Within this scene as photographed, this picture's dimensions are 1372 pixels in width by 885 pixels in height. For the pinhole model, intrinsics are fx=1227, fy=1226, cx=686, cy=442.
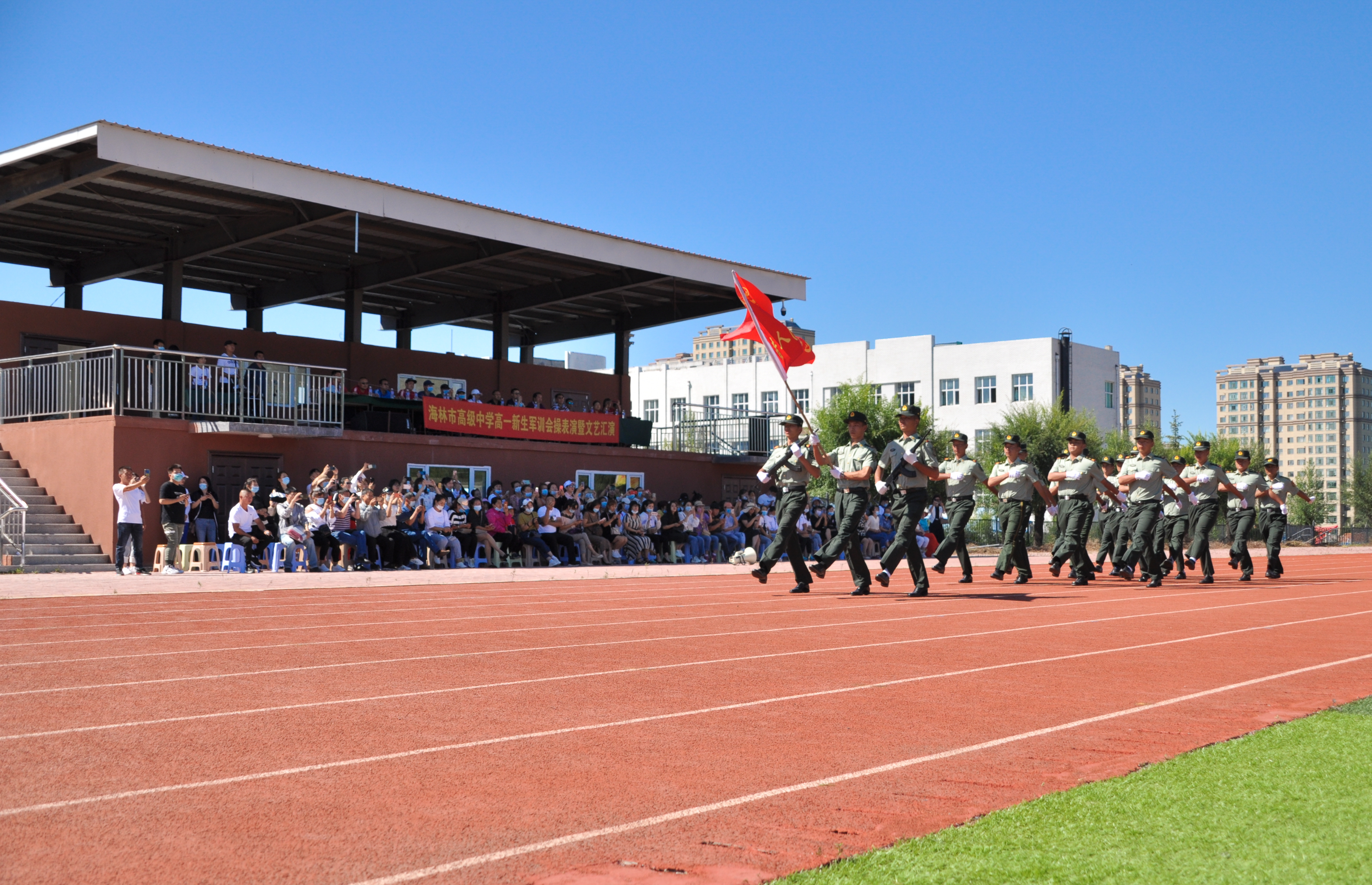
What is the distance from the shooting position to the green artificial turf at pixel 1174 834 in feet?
12.6

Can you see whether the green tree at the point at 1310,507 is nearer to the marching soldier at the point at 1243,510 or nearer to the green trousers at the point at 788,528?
the marching soldier at the point at 1243,510

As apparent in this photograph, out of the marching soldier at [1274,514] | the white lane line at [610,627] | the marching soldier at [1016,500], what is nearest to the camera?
the white lane line at [610,627]

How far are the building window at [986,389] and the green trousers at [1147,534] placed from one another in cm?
5971

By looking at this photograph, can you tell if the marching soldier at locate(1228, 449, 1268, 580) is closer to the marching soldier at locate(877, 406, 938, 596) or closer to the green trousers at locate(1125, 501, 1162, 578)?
the green trousers at locate(1125, 501, 1162, 578)

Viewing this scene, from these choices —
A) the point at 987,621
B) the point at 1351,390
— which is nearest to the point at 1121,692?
the point at 987,621

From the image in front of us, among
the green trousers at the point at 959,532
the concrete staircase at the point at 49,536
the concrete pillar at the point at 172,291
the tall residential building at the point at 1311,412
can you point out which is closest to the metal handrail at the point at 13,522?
the concrete staircase at the point at 49,536

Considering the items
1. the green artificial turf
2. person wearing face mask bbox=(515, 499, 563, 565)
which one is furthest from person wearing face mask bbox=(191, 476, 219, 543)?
the green artificial turf

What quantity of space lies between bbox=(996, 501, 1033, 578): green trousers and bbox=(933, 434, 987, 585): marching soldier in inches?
20.2

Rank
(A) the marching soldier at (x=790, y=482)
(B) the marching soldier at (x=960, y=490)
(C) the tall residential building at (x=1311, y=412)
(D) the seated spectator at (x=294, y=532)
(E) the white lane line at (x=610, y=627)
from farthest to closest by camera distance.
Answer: (C) the tall residential building at (x=1311, y=412) → (D) the seated spectator at (x=294, y=532) → (B) the marching soldier at (x=960, y=490) → (A) the marching soldier at (x=790, y=482) → (E) the white lane line at (x=610, y=627)

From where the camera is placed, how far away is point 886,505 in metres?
35.7

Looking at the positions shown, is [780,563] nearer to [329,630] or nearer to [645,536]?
[645,536]

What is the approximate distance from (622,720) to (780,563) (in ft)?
69.0

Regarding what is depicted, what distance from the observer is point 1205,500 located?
800 inches

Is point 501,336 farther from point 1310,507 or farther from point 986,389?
point 1310,507
